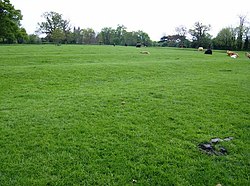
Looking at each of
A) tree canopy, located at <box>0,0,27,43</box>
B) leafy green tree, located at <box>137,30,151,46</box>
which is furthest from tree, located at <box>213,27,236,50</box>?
tree canopy, located at <box>0,0,27,43</box>

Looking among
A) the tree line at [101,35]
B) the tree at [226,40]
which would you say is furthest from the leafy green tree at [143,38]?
the tree at [226,40]

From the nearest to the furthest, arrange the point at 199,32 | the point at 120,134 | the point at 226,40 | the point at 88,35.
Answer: the point at 120,134, the point at 226,40, the point at 199,32, the point at 88,35

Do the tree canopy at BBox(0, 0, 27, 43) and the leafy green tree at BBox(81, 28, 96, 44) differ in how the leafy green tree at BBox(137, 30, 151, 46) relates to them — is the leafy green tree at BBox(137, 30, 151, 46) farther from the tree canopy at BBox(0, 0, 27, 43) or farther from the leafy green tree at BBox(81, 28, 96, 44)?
the tree canopy at BBox(0, 0, 27, 43)

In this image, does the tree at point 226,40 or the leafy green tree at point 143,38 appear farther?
the leafy green tree at point 143,38

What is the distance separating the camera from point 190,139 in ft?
16.1

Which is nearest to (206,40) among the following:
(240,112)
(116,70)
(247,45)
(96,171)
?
(247,45)

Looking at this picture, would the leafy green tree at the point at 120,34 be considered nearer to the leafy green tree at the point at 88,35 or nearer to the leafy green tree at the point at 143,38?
the leafy green tree at the point at 143,38

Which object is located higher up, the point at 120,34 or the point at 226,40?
the point at 120,34

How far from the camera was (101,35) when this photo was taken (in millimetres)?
90812

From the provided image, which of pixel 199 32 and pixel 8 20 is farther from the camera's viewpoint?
pixel 199 32

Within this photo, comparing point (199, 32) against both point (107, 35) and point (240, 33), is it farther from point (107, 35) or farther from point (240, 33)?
point (107, 35)

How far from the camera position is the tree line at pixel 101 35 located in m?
43.7

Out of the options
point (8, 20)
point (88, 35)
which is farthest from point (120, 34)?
point (8, 20)

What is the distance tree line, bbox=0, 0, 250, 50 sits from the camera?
43.7 m
